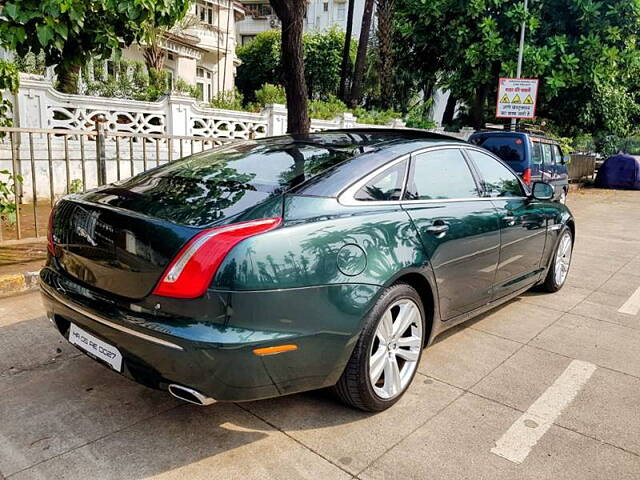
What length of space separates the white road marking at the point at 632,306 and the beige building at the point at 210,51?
22.3m

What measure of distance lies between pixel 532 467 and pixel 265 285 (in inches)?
60.7

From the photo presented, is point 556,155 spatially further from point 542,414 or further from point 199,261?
point 199,261

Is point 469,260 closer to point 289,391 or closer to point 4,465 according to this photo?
point 289,391

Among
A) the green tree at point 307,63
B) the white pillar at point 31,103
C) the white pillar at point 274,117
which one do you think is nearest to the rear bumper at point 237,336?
the white pillar at point 31,103

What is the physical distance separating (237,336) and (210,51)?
28127 mm

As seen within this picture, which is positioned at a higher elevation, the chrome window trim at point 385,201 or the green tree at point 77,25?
the green tree at point 77,25

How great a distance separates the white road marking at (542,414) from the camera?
2.59 m

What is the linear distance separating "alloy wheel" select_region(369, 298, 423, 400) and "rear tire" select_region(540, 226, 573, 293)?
2610 millimetres

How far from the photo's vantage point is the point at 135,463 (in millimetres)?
2379

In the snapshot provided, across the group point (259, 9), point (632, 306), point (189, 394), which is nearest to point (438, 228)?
point (189, 394)

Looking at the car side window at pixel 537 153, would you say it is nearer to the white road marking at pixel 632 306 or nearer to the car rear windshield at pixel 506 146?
the car rear windshield at pixel 506 146

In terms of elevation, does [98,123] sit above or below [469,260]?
above

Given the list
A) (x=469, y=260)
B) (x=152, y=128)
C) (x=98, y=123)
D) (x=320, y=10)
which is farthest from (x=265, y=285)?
(x=320, y=10)

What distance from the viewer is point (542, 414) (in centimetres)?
293
